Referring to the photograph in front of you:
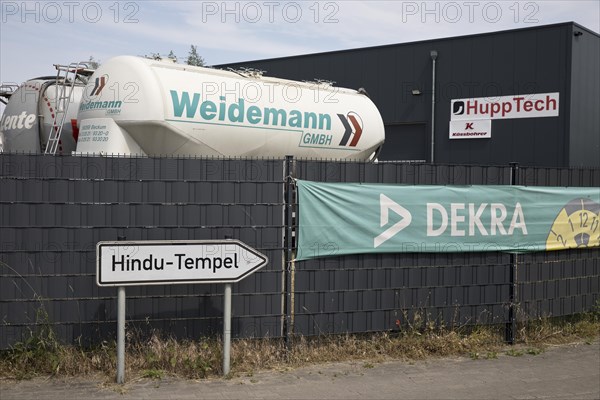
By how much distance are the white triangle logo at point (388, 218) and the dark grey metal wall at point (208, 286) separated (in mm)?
212

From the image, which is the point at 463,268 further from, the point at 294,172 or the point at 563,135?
the point at 563,135

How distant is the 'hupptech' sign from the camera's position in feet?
24.2

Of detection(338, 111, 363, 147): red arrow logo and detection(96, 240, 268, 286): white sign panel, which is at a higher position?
detection(338, 111, 363, 147): red arrow logo

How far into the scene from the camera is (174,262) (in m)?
6.44

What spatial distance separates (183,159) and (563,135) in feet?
44.1

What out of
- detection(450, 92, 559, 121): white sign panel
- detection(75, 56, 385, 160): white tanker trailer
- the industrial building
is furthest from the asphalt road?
detection(450, 92, 559, 121): white sign panel

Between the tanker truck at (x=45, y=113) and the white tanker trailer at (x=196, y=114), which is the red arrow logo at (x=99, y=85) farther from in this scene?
the tanker truck at (x=45, y=113)

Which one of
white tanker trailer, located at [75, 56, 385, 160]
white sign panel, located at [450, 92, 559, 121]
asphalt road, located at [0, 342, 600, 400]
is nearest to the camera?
asphalt road, located at [0, 342, 600, 400]

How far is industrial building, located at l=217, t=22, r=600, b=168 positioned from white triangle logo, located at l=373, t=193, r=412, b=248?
10.2m

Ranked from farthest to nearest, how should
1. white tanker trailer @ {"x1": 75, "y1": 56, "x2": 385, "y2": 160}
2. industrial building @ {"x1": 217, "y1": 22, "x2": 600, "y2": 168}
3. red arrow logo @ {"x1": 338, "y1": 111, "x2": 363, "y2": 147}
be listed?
industrial building @ {"x1": 217, "y1": 22, "x2": 600, "y2": 168} → red arrow logo @ {"x1": 338, "y1": 111, "x2": 363, "y2": 147} → white tanker trailer @ {"x1": 75, "y1": 56, "x2": 385, "y2": 160}

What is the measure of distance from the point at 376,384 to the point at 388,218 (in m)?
1.91

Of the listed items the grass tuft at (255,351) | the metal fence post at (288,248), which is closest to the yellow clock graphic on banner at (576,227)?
the grass tuft at (255,351)

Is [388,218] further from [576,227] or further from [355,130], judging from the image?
[355,130]

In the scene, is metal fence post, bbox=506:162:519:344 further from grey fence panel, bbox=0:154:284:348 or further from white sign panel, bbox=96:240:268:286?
white sign panel, bbox=96:240:268:286
